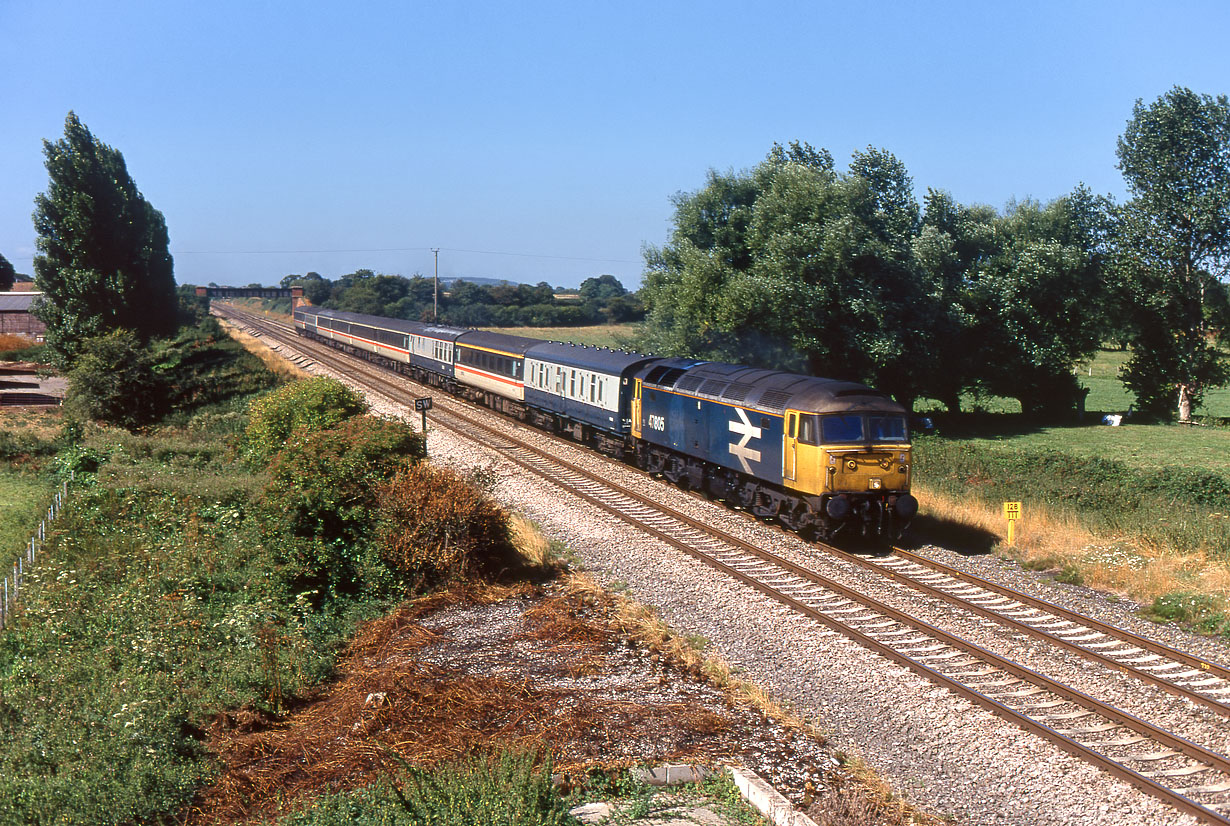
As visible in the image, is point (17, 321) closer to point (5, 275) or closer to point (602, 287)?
point (5, 275)

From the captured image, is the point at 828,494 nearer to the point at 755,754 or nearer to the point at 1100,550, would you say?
the point at 1100,550

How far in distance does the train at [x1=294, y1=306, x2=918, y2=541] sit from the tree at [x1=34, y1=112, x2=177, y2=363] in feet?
66.9

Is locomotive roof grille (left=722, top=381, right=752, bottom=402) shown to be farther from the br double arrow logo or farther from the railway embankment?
the railway embankment

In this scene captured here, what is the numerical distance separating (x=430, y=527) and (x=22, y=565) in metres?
7.59

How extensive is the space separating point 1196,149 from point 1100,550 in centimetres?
3402

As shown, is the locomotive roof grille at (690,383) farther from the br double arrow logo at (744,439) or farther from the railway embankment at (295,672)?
the railway embankment at (295,672)

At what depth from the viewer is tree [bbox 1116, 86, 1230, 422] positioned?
42.3 m

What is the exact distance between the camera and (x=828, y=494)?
17.5 meters

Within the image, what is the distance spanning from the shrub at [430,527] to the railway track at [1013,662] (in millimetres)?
4250

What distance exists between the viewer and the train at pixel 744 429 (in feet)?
58.0

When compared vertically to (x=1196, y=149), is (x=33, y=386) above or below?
below

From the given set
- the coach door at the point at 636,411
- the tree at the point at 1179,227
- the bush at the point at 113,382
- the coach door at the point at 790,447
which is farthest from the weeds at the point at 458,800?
the tree at the point at 1179,227

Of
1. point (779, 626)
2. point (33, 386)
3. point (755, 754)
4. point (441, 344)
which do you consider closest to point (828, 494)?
point (779, 626)

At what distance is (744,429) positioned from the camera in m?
19.9
